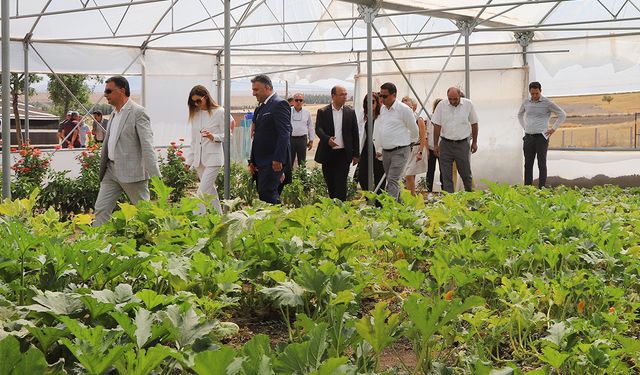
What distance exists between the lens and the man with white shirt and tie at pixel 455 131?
35.6 feet

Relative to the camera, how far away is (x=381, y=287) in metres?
4.21

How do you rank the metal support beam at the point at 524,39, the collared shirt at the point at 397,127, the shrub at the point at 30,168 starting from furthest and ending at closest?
the metal support beam at the point at 524,39
the shrub at the point at 30,168
the collared shirt at the point at 397,127

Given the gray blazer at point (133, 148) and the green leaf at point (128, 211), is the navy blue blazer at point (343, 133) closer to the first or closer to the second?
the gray blazer at point (133, 148)

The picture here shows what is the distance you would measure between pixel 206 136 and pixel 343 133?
178cm

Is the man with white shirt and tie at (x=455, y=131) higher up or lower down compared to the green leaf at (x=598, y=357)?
higher up

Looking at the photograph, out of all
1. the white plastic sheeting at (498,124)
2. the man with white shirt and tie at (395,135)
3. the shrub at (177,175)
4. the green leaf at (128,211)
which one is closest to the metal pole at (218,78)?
the white plastic sheeting at (498,124)

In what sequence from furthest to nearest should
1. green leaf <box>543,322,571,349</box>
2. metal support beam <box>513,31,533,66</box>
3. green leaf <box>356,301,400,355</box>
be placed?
metal support beam <box>513,31,533,66</box> < green leaf <box>543,322,571,349</box> < green leaf <box>356,301,400,355</box>

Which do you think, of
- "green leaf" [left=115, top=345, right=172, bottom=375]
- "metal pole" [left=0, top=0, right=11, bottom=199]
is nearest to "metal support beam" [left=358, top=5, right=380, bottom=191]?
"metal pole" [left=0, top=0, right=11, bottom=199]

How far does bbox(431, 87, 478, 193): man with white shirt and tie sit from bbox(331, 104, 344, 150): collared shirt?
1409mm

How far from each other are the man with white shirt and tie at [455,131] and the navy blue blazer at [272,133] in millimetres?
3308

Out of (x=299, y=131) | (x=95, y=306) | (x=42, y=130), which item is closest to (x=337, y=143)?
(x=299, y=131)

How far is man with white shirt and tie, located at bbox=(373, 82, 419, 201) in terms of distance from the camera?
955 cm

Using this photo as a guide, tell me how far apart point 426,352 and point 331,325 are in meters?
0.32

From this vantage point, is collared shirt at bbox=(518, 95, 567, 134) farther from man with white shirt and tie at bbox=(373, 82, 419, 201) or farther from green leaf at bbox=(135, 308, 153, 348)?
green leaf at bbox=(135, 308, 153, 348)
